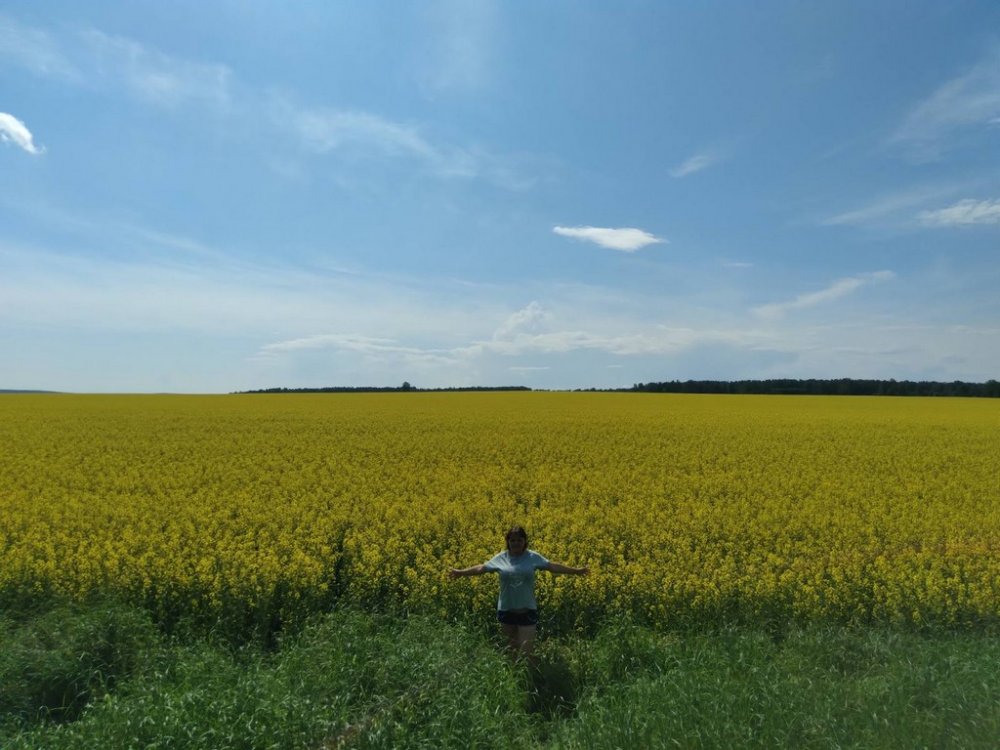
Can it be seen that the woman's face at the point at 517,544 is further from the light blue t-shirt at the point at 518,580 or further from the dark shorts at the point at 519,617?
the dark shorts at the point at 519,617

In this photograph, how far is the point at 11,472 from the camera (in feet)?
41.2

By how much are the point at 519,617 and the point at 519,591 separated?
0.81 ft

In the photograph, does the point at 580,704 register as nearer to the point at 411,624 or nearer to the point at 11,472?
the point at 411,624

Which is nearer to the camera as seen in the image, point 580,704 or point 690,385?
point 580,704

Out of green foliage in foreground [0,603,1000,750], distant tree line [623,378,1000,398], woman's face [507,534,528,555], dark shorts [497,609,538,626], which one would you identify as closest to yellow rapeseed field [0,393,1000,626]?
green foliage in foreground [0,603,1000,750]

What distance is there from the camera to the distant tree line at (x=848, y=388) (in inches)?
2448

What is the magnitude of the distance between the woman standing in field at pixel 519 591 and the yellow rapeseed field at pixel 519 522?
2.36 feet

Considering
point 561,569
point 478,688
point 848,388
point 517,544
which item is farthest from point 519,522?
point 848,388

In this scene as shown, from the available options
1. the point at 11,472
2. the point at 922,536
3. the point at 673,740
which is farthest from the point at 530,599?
the point at 11,472

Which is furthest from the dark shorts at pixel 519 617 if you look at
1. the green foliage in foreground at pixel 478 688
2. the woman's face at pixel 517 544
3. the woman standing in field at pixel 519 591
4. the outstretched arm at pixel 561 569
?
the woman's face at pixel 517 544

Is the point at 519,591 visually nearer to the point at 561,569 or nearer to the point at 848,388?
the point at 561,569

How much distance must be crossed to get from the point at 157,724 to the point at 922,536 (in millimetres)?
9233

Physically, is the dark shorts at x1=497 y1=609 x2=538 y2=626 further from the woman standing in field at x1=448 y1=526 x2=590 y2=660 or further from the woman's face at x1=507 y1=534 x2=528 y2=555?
the woman's face at x1=507 y1=534 x2=528 y2=555

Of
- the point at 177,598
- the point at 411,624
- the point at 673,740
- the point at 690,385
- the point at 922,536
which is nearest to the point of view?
the point at 673,740
